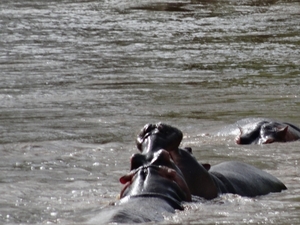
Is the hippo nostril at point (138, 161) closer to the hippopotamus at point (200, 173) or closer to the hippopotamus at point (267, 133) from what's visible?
the hippopotamus at point (200, 173)

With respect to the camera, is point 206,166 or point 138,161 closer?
point 138,161

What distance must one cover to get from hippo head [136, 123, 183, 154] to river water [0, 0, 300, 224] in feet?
1.15

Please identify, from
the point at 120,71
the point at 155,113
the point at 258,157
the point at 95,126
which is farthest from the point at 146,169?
the point at 120,71

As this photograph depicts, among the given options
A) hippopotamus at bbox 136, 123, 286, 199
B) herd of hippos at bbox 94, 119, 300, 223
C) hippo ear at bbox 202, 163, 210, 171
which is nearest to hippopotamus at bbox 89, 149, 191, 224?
herd of hippos at bbox 94, 119, 300, 223

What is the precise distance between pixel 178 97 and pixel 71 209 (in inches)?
211

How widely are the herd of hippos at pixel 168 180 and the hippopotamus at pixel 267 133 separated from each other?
6.33 feet

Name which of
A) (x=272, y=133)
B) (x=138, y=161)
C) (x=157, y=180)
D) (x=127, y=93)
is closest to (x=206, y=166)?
(x=138, y=161)

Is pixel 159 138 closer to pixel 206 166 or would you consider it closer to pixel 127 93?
pixel 206 166

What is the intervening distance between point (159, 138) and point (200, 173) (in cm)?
31

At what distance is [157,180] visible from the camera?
4.77 metres

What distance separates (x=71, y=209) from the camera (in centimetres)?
516

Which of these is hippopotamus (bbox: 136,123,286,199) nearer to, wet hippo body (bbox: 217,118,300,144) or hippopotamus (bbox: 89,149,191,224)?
hippopotamus (bbox: 89,149,191,224)

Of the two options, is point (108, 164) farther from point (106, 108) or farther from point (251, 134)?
point (106, 108)

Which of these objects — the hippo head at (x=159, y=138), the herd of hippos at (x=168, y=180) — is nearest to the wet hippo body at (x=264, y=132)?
the herd of hippos at (x=168, y=180)
